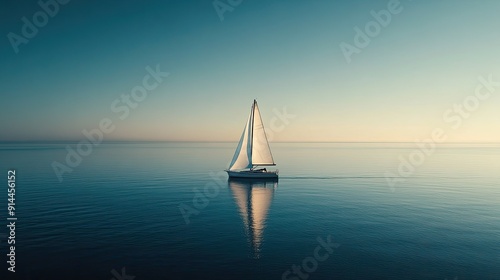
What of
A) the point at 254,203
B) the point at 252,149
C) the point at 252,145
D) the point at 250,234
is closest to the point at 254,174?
the point at 252,149

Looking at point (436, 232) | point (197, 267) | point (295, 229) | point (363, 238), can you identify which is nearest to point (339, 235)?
point (363, 238)

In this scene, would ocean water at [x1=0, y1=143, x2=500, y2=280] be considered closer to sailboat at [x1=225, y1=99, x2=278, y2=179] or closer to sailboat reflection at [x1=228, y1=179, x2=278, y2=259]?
sailboat reflection at [x1=228, y1=179, x2=278, y2=259]

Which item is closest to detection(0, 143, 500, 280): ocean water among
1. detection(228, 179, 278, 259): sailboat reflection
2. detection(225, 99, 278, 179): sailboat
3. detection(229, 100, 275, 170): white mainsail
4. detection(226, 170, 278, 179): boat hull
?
detection(228, 179, 278, 259): sailboat reflection

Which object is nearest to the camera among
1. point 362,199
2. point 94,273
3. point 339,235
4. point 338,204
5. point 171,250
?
point 94,273

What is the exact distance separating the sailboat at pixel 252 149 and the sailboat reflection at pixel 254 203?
2244mm

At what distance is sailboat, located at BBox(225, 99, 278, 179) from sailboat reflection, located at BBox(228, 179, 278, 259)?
2244 mm

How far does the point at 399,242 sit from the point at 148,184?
58.4 meters

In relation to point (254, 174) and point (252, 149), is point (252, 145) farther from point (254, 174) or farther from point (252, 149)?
point (254, 174)

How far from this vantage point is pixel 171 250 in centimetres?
3152

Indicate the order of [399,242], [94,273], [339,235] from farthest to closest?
[339,235] → [399,242] → [94,273]

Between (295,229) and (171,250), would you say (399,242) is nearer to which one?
(295,229)

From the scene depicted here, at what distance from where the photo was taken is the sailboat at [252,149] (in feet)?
272

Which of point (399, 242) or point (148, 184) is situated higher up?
point (148, 184)

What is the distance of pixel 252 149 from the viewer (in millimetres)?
83438
